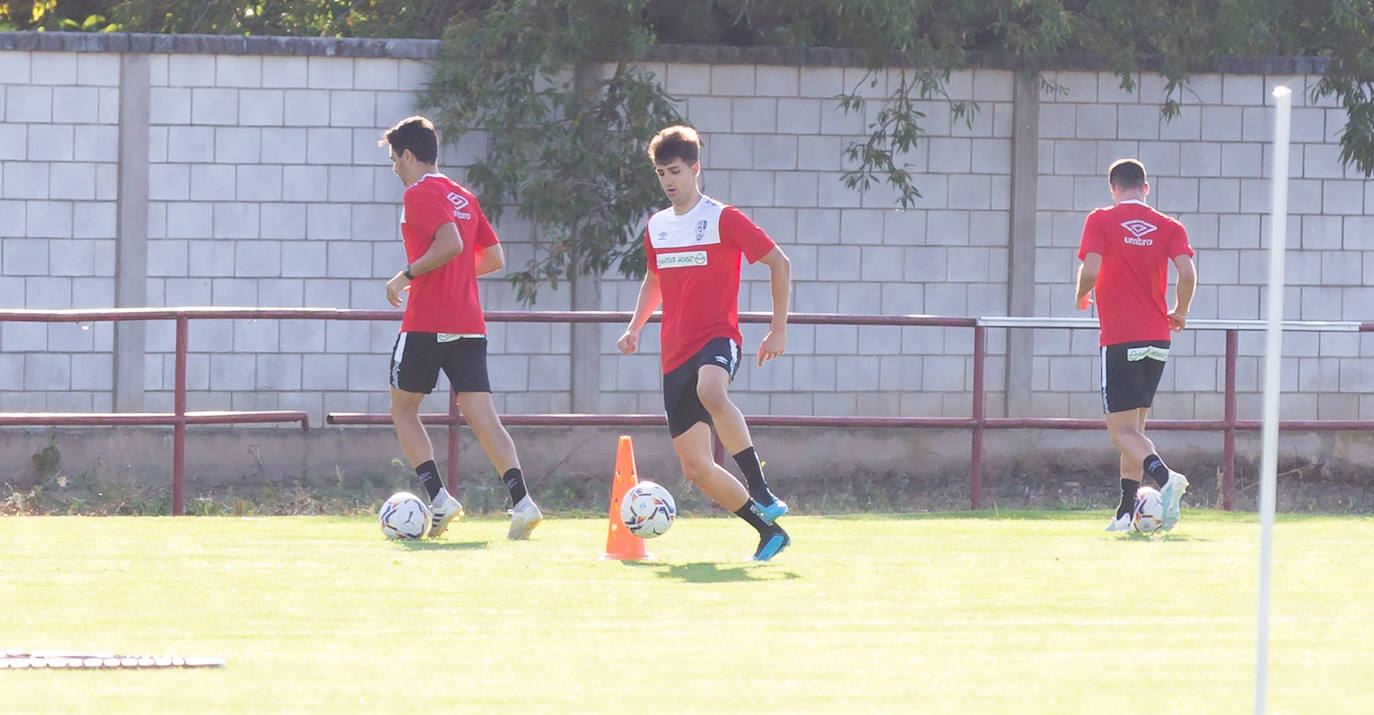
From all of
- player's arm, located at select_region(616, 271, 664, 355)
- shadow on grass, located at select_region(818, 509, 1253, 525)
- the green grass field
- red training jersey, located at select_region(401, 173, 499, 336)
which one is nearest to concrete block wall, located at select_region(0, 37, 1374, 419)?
shadow on grass, located at select_region(818, 509, 1253, 525)

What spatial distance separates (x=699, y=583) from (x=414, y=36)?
8.57 m

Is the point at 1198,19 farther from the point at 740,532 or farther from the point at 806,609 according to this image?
the point at 806,609

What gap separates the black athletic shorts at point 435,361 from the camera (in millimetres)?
9031

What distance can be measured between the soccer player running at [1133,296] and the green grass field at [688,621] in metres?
0.55

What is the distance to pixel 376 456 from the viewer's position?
13773 millimetres

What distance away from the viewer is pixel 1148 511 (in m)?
9.41

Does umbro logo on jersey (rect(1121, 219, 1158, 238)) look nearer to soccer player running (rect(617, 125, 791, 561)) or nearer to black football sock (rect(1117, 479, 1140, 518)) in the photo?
black football sock (rect(1117, 479, 1140, 518))

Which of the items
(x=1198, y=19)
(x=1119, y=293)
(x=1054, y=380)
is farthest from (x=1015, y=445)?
(x=1119, y=293)

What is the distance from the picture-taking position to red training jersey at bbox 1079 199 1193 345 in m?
9.47

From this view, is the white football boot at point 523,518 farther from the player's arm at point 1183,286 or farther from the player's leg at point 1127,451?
the player's arm at point 1183,286

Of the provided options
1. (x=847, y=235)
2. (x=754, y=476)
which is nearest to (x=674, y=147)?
(x=754, y=476)

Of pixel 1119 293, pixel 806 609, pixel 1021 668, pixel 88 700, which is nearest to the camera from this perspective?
pixel 88 700

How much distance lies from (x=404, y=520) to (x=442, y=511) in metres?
0.19

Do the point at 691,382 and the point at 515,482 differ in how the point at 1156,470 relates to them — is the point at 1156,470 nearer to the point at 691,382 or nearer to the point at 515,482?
the point at 691,382
